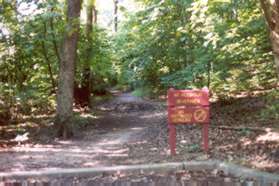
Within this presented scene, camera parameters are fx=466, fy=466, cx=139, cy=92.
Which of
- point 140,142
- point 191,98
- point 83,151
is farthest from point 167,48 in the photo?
point 191,98

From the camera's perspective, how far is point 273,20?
5477mm

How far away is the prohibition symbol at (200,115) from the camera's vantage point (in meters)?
8.14

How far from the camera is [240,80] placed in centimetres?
1248

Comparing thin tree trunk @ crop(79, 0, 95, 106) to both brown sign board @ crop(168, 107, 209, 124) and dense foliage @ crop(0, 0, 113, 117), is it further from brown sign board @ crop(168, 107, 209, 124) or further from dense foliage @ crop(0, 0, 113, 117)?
brown sign board @ crop(168, 107, 209, 124)

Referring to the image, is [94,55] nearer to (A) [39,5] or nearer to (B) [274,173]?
(A) [39,5]

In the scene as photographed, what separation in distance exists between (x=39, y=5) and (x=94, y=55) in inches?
213

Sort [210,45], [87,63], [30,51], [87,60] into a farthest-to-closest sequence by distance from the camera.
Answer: [87,63]
[87,60]
[30,51]
[210,45]

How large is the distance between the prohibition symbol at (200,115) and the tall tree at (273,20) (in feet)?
9.15

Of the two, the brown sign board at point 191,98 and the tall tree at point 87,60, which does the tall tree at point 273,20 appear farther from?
the tall tree at point 87,60

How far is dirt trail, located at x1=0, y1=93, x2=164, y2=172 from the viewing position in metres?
7.73

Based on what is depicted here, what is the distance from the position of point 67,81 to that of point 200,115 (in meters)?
4.36

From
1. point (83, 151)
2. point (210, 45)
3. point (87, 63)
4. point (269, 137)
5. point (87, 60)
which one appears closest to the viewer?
point (269, 137)

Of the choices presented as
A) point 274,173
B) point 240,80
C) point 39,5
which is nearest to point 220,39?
point 240,80

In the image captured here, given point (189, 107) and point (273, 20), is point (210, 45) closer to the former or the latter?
point (189, 107)
